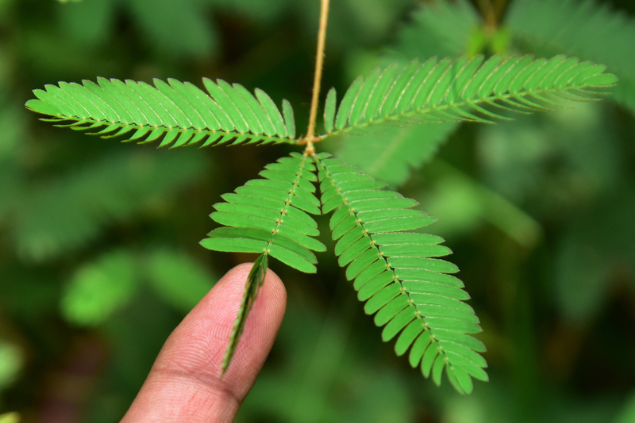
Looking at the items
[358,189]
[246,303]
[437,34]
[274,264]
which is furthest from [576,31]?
[274,264]

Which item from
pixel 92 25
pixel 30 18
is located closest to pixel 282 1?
pixel 92 25

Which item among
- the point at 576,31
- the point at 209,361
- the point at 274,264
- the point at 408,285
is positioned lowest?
the point at 274,264

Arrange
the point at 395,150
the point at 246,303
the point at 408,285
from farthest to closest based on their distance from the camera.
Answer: the point at 395,150
the point at 408,285
the point at 246,303

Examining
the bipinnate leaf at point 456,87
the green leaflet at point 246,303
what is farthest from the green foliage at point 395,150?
the green leaflet at point 246,303

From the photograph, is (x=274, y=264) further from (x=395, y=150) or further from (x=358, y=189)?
(x=358, y=189)

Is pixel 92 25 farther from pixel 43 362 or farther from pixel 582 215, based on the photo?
pixel 582 215

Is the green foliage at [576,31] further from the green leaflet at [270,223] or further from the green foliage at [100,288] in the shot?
the green foliage at [100,288]

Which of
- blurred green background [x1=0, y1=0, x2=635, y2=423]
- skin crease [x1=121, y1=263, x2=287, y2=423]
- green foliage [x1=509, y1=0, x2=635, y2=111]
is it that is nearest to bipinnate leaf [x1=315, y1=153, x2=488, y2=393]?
skin crease [x1=121, y1=263, x2=287, y2=423]
